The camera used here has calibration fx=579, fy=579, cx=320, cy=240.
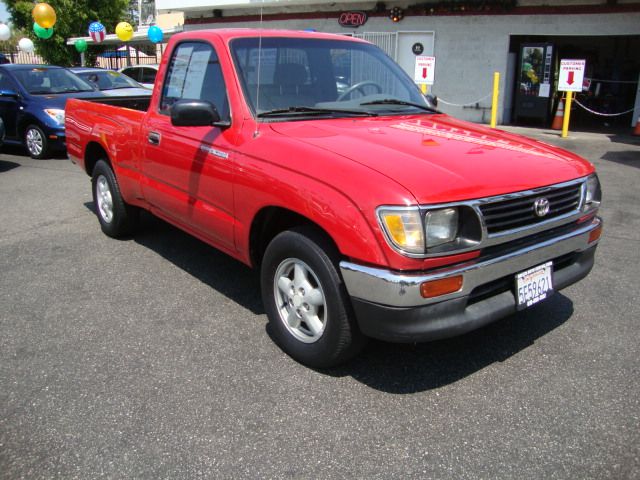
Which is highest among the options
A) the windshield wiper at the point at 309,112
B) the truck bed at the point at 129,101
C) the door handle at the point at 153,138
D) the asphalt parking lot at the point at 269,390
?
the windshield wiper at the point at 309,112

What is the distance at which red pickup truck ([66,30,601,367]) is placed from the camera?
2674mm

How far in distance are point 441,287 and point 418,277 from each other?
0.13 m

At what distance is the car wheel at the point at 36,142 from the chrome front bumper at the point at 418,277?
30.1 ft

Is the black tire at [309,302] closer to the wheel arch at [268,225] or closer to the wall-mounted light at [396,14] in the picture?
the wheel arch at [268,225]

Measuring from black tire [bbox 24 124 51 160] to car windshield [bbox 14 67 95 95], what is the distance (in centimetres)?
77

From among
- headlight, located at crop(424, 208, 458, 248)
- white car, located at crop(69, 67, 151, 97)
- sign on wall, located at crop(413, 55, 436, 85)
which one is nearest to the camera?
headlight, located at crop(424, 208, 458, 248)

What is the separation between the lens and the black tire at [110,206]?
532cm

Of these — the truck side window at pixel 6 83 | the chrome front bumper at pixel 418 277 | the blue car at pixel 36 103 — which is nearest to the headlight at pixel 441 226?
the chrome front bumper at pixel 418 277

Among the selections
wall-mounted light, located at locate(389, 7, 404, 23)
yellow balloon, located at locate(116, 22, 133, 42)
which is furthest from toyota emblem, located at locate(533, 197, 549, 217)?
yellow balloon, located at locate(116, 22, 133, 42)

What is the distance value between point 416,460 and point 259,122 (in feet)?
6.84

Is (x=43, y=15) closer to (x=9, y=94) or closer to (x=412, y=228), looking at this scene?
(x=9, y=94)

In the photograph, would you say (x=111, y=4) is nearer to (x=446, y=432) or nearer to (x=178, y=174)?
(x=178, y=174)

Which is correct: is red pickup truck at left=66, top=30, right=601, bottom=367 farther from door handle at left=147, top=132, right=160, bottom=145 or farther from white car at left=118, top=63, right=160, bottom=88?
white car at left=118, top=63, right=160, bottom=88

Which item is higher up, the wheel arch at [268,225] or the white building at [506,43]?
the white building at [506,43]
